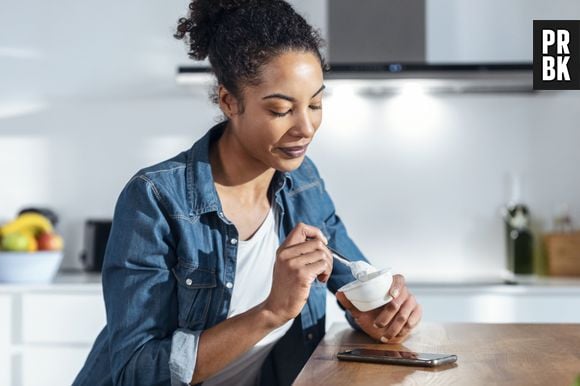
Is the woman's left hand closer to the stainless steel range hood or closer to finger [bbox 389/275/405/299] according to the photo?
finger [bbox 389/275/405/299]

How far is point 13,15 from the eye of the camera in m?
3.94

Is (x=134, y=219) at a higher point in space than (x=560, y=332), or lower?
higher

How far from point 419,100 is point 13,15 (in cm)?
171

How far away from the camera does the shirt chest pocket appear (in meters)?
1.74

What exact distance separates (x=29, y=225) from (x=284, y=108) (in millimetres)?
2119

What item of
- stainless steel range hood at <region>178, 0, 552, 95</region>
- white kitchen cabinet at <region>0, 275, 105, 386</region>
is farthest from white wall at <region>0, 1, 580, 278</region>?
white kitchen cabinet at <region>0, 275, 105, 386</region>

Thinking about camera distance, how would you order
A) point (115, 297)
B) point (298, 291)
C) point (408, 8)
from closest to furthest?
point (298, 291) < point (115, 297) < point (408, 8)

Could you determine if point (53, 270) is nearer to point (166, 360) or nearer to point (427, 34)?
point (427, 34)

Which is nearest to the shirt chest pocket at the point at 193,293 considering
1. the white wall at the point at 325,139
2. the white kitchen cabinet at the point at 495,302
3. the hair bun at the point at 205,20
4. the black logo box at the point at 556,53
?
the hair bun at the point at 205,20

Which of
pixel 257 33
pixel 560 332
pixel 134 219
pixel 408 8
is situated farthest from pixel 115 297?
pixel 408 8

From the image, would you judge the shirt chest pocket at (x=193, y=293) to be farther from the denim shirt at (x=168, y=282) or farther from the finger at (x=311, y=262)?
the finger at (x=311, y=262)

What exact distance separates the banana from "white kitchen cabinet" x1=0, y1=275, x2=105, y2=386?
0.85 ft

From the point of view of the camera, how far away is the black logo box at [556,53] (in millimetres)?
2736

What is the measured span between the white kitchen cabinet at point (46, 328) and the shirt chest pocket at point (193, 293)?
168 centimetres
